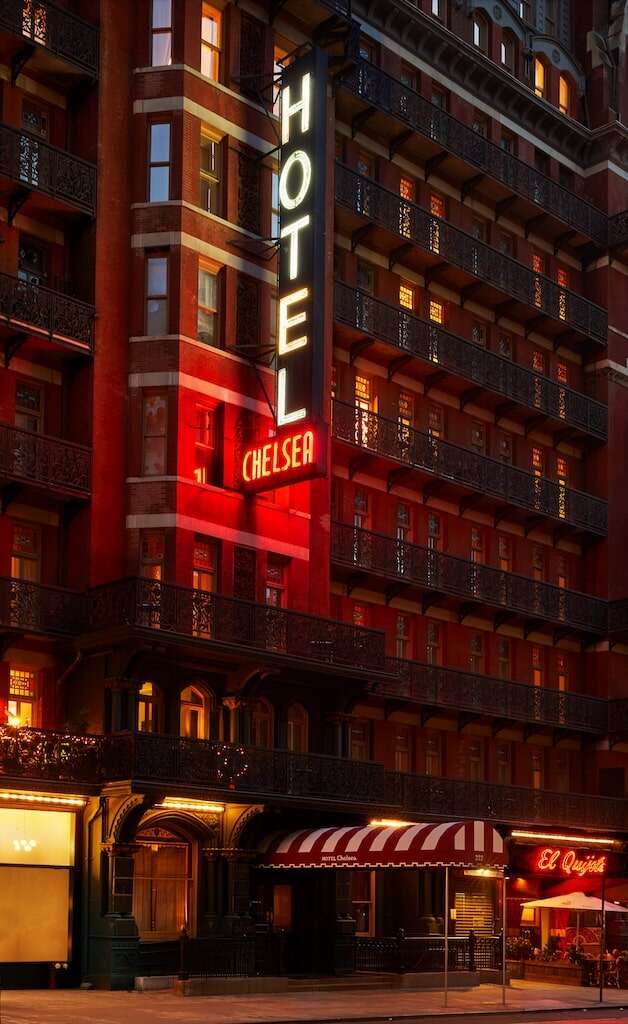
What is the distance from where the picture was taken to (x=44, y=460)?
4078 centimetres

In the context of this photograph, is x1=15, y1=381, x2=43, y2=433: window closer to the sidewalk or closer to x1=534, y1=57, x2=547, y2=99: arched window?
the sidewalk

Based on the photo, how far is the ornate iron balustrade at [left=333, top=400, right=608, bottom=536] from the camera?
1971 inches

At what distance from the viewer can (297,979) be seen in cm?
4281

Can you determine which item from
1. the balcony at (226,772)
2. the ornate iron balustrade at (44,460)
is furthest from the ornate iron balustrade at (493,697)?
the ornate iron balustrade at (44,460)

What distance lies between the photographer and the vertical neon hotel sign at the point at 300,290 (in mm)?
43000

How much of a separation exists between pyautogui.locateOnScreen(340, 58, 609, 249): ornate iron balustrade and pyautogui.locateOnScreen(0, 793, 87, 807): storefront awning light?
2215 cm

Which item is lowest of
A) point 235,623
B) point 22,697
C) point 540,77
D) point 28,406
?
point 22,697

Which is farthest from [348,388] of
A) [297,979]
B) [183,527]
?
[297,979]

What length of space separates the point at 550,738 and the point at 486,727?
3695mm

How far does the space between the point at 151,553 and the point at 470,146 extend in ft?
68.3

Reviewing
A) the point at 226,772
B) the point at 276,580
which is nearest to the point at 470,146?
the point at 276,580

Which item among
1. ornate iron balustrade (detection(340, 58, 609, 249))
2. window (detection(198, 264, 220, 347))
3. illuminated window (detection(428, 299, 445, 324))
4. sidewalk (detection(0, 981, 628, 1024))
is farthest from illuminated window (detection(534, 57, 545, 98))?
sidewalk (detection(0, 981, 628, 1024))

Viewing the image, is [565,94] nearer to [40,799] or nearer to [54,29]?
[54,29]

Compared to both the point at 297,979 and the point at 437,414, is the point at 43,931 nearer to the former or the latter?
the point at 297,979
